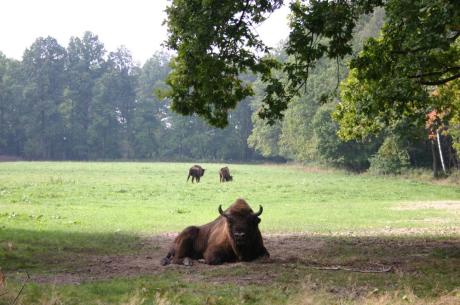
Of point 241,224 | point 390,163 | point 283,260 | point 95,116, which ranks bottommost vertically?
point 283,260

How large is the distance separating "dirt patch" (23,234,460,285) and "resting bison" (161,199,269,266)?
0.96ft

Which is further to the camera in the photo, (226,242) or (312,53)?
(312,53)

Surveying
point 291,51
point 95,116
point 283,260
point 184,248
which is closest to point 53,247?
point 184,248

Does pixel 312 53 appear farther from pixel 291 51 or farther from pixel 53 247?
pixel 53 247

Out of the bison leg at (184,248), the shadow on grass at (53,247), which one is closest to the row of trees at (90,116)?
the shadow on grass at (53,247)

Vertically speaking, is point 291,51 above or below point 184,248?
above

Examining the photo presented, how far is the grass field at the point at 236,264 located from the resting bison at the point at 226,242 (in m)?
0.44

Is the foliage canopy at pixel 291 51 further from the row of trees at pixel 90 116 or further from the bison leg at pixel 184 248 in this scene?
the row of trees at pixel 90 116

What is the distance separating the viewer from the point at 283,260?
1274 cm

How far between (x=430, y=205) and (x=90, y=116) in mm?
100650

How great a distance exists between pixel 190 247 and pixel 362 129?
8.16 metres

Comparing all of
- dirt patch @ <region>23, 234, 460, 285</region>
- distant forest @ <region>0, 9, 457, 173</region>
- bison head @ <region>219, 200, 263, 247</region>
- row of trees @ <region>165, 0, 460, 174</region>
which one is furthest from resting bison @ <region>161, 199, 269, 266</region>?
distant forest @ <region>0, 9, 457, 173</region>

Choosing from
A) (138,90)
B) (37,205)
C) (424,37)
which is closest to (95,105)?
(138,90)

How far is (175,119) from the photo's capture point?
12419cm
